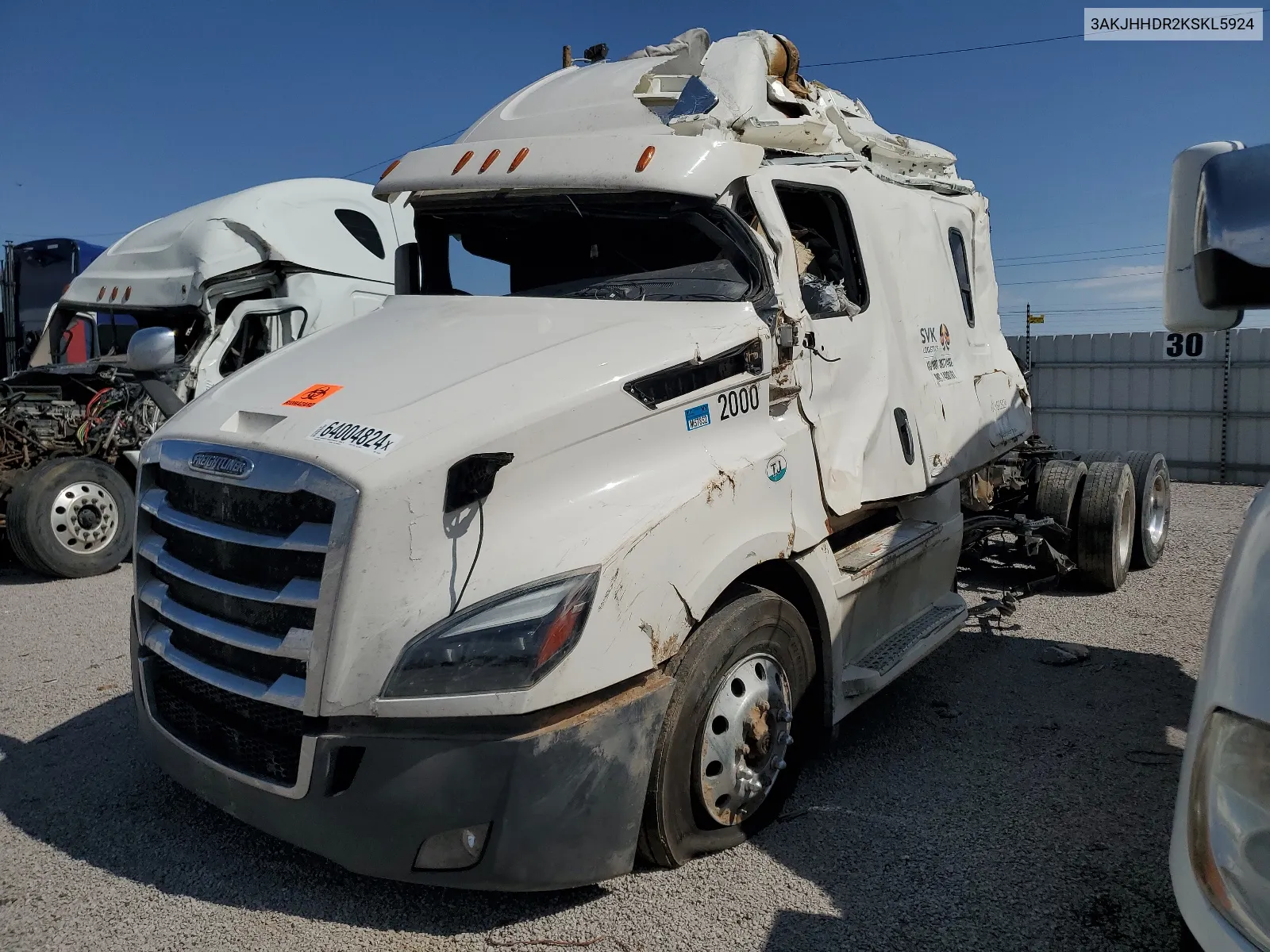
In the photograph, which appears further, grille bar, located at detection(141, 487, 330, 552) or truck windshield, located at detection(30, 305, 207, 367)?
truck windshield, located at detection(30, 305, 207, 367)

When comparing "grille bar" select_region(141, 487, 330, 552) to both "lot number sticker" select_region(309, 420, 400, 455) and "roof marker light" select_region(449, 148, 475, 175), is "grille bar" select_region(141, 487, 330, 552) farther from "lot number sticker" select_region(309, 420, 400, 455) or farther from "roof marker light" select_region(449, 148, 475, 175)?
"roof marker light" select_region(449, 148, 475, 175)

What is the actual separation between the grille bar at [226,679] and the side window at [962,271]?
14.8 ft

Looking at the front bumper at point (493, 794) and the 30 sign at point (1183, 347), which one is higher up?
the 30 sign at point (1183, 347)

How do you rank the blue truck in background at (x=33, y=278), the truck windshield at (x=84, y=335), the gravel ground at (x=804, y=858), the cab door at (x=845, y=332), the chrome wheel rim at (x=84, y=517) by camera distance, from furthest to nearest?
1. the blue truck in background at (x=33, y=278)
2. the truck windshield at (x=84, y=335)
3. the chrome wheel rim at (x=84, y=517)
4. the cab door at (x=845, y=332)
5. the gravel ground at (x=804, y=858)

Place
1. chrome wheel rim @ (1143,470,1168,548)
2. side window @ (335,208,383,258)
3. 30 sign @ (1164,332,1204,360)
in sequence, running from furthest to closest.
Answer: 30 sign @ (1164,332,1204,360), side window @ (335,208,383,258), chrome wheel rim @ (1143,470,1168,548)

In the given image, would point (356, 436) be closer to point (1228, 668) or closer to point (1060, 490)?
point (1228, 668)

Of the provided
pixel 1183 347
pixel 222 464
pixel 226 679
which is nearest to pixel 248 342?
pixel 222 464

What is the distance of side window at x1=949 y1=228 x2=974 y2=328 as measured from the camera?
19.0 ft

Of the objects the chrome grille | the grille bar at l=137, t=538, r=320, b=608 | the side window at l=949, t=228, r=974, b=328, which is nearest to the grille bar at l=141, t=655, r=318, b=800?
the chrome grille

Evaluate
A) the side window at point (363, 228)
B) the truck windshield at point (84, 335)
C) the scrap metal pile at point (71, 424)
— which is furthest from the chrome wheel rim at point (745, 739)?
the truck windshield at point (84, 335)

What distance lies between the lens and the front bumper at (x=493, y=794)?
104 inches

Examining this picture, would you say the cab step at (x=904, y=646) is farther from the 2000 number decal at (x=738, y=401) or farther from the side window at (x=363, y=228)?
the side window at (x=363, y=228)

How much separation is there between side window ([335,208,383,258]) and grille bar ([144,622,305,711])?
7.84 metres

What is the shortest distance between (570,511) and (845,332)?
186 centimetres
